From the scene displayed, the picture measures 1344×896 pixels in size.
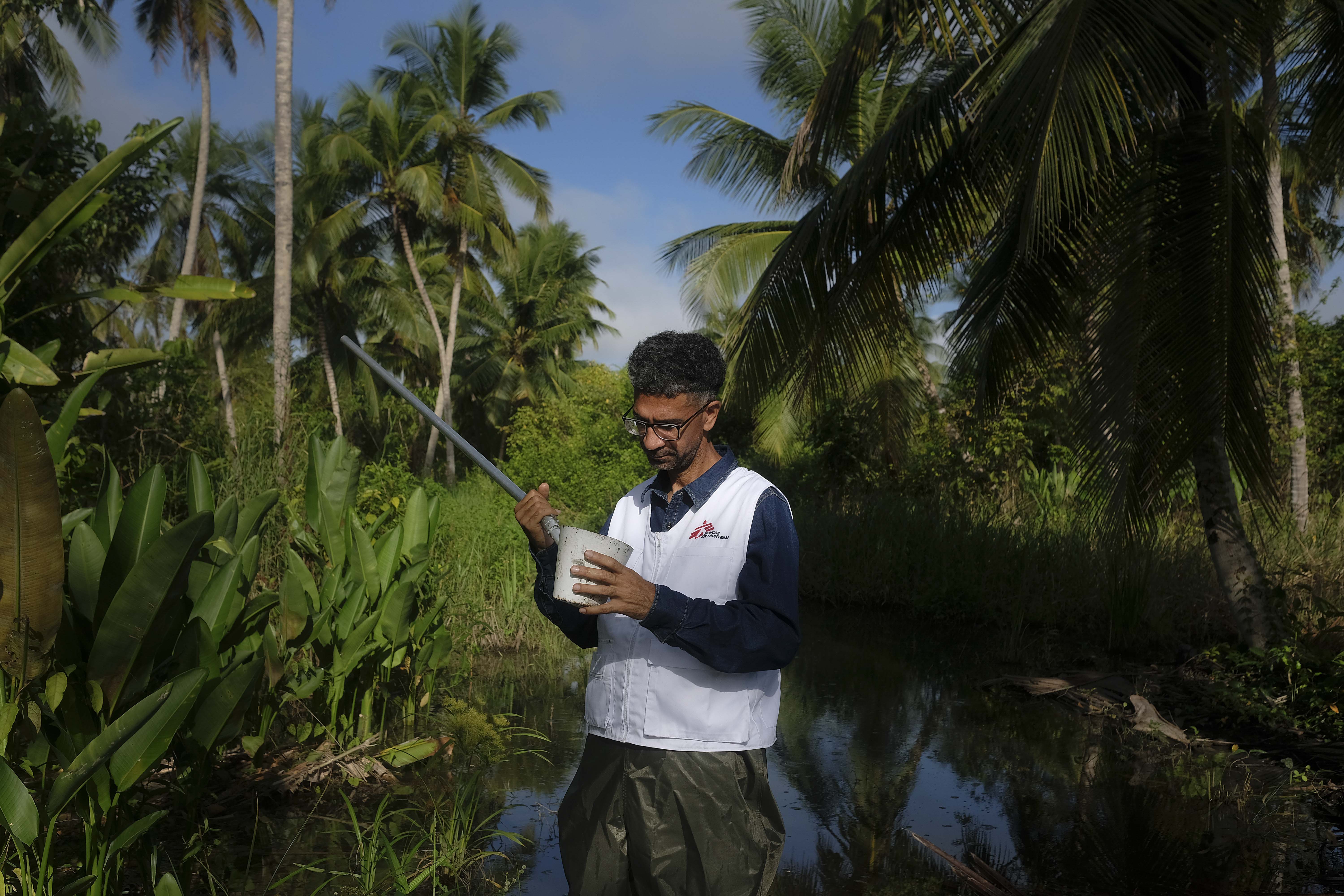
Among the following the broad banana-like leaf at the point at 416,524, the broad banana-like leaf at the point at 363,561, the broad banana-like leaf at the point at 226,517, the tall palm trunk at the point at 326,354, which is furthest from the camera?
the tall palm trunk at the point at 326,354

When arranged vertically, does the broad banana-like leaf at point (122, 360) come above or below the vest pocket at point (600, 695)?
above

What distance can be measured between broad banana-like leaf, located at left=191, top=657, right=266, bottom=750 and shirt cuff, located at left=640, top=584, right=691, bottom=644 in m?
1.58

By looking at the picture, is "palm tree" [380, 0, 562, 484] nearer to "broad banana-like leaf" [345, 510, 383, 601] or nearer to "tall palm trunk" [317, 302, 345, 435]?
"tall palm trunk" [317, 302, 345, 435]

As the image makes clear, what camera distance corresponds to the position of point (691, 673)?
1.96 m

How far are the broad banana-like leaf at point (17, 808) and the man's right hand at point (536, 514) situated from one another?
1270mm

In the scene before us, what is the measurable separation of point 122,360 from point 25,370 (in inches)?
19.3

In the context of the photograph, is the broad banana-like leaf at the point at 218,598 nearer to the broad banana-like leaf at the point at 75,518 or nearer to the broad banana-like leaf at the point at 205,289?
the broad banana-like leaf at the point at 75,518

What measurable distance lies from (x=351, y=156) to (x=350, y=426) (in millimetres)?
6547

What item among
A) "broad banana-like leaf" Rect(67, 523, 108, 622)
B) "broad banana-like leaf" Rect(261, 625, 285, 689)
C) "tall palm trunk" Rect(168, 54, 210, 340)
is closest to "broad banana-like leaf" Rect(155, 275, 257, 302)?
"broad banana-like leaf" Rect(261, 625, 285, 689)

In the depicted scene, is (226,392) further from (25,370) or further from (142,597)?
(142,597)

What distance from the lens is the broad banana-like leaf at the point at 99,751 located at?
7.26 ft

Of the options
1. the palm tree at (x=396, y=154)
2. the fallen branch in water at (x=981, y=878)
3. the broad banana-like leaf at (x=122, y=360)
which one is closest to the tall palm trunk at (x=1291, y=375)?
the fallen branch in water at (x=981, y=878)

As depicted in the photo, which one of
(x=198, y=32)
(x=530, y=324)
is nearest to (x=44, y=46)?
(x=198, y=32)

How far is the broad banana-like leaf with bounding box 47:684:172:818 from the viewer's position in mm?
2213
